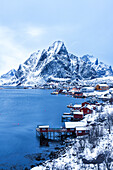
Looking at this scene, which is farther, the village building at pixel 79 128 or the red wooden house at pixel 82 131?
the village building at pixel 79 128

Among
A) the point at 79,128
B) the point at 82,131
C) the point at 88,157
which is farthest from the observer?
the point at 79,128

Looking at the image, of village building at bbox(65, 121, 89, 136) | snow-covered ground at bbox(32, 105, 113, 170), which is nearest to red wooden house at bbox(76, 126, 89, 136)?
village building at bbox(65, 121, 89, 136)

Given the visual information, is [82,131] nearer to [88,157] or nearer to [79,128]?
[79,128]

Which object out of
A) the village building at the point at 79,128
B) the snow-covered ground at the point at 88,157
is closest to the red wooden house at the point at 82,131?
the village building at the point at 79,128

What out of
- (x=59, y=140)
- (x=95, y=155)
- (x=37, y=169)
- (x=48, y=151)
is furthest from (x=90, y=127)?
(x=37, y=169)

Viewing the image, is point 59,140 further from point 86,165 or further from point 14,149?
point 86,165

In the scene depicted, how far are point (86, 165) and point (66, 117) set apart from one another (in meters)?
23.4

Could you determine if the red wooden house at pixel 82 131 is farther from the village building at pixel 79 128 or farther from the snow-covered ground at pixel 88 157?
the snow-covered ground at pixel 88 157

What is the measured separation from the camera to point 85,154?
60.3 ft

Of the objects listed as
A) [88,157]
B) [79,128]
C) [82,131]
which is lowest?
[88,157]

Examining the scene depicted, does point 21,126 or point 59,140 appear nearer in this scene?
point 59,140

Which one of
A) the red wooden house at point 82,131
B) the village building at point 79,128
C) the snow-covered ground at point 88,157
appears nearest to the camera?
the snow-covered ground at point 88,157

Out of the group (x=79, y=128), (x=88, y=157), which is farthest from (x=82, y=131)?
(x=88, y=157)

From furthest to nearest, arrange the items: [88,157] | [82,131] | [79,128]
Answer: [79,128] < [82,131] < [88,157]
